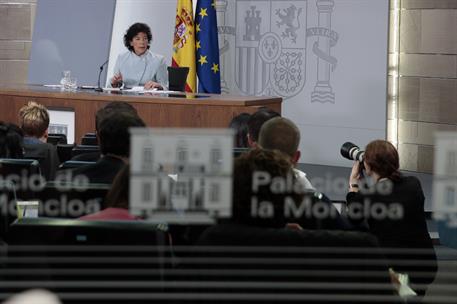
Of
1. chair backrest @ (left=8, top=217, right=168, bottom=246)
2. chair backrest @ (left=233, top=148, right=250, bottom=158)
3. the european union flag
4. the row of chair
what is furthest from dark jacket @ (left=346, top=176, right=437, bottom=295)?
the european union flag

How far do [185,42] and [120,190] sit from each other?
605 centimetres

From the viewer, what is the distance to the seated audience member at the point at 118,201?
5.79 feet

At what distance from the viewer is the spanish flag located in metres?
7.75

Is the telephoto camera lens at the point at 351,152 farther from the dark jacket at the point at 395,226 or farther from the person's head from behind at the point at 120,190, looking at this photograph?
the person's head from behind at the point at 120,190

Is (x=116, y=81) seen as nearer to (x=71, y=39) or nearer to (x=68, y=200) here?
(x=71, y=39)

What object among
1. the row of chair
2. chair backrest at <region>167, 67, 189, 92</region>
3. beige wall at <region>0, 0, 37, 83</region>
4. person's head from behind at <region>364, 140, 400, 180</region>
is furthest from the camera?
beige wall at <region>0, 0, 37, 83</region>

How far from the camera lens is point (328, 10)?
8242 mm

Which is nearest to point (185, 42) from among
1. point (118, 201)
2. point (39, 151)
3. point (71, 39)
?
point (71, 39)

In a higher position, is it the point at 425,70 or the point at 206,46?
the point at 206,46

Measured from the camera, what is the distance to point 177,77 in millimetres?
6543

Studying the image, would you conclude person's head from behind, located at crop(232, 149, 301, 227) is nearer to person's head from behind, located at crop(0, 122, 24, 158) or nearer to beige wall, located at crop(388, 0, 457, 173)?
person's head from behind, located at crop(0, 122, 24, 158)

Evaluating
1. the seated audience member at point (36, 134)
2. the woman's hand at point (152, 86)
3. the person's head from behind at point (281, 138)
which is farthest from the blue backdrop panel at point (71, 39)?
the person's head from behind at point (281, 138)

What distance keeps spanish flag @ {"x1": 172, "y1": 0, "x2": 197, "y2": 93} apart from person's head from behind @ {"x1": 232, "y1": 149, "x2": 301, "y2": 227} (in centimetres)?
581

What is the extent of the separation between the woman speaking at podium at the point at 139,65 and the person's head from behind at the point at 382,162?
3.74 metres
